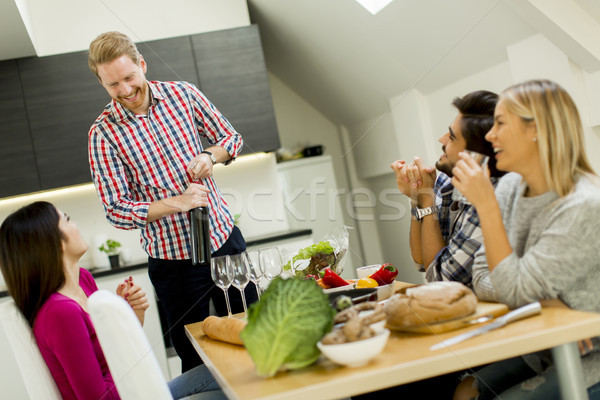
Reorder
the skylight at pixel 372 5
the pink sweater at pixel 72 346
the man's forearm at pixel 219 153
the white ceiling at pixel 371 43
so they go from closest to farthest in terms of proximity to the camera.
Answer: the pink sweater at pixel 72 346 < the man's forearm at pixel 219 153 < the white ceiling at pixel 371 43 < the skylight at pixel 372 5

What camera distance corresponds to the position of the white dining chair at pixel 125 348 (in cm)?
112

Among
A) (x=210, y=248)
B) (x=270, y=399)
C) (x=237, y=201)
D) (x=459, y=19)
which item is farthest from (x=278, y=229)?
(x=270, y=399)

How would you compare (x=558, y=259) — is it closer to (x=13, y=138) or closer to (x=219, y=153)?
(x=219, y=153)

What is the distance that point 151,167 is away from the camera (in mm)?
2193

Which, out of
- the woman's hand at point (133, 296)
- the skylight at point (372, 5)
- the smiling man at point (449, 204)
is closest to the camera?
the smiling man at point (449, 204)

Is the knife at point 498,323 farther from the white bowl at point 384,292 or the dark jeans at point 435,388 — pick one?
the dark jeans at point 435,388

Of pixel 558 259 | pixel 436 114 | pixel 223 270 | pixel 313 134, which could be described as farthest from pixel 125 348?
pixel 313 134

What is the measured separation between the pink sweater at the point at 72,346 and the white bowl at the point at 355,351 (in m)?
0.63

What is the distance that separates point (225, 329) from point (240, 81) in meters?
2.94

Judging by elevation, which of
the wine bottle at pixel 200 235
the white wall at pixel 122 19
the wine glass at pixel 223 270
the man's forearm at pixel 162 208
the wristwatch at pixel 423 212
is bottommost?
the wine glass at pixel 223 270

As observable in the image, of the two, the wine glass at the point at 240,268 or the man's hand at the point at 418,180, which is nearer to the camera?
the wine glass at the point at 240,268

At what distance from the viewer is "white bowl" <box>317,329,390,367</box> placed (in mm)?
989

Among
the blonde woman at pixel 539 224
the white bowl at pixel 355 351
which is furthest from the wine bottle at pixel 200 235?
the white bowl at pixel 355 351

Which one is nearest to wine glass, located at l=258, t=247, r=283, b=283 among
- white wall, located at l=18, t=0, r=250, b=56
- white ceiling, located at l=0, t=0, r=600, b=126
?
white ceiling, located at l=0, t=0, r=600, b=126
